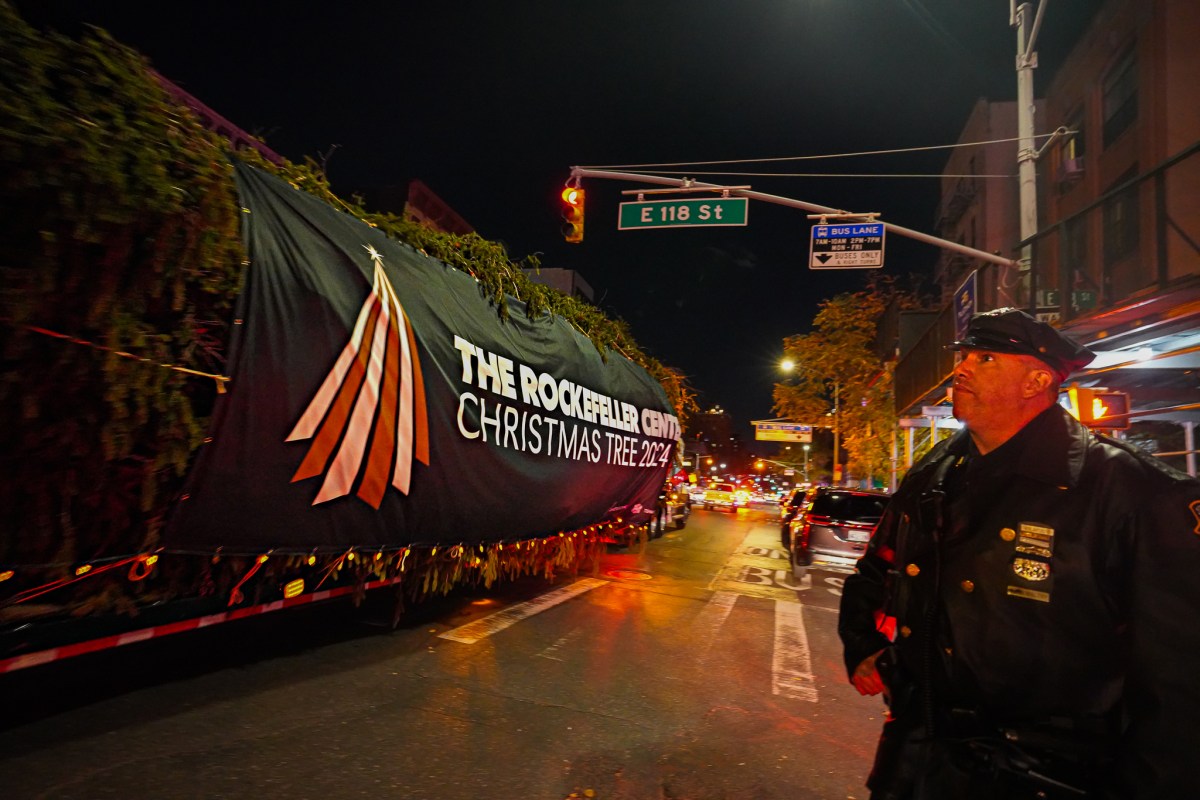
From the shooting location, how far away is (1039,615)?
1.65 m

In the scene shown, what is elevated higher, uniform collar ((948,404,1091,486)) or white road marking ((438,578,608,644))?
uniform collar ((948,404,1091,486))

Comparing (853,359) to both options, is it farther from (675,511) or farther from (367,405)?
(367,405)

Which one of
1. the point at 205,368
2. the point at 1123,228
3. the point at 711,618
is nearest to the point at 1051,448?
the point at 205,368

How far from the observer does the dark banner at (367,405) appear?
3.51 m

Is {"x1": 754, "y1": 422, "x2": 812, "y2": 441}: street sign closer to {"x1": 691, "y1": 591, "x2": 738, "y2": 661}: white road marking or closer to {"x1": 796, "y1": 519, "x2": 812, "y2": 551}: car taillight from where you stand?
{"x1": 796, "y1": 519, "x2": 812, "y2": 551}: car taillight

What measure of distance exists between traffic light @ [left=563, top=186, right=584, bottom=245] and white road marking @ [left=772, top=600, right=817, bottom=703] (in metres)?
7.29

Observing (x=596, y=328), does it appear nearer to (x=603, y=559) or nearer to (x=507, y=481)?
(x=507, y=481)

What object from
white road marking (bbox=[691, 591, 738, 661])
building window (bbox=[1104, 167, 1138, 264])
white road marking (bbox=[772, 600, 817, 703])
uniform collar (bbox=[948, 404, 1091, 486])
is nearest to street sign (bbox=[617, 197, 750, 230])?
white road marking (bbox=[691, 591, 738, 661])

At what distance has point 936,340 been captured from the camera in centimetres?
1294

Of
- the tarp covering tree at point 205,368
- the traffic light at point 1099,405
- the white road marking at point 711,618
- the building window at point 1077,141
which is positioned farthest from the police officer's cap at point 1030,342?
the building window at point 1077,141

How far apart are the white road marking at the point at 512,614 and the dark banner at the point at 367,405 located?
1002 millimetres

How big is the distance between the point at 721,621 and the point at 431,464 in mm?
4341

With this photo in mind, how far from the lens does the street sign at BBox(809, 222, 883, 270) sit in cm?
1193

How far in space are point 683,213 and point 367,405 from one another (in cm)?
882
